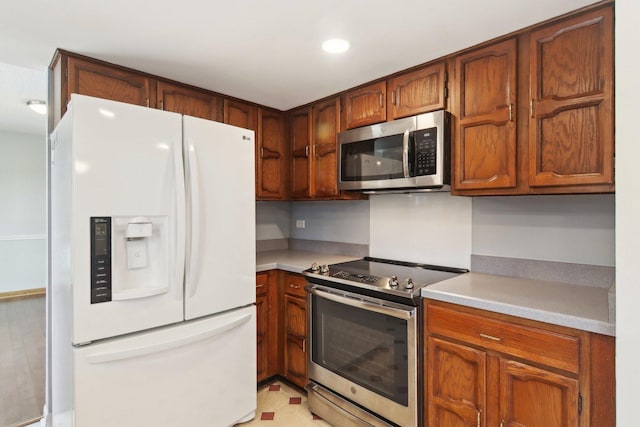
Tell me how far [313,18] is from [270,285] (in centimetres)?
176

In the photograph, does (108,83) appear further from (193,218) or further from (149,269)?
(149,269)

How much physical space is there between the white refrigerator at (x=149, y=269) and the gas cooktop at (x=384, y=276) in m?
0.49

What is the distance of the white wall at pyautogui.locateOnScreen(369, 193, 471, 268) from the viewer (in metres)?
2.21

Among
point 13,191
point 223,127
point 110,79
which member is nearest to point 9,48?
point 110,79

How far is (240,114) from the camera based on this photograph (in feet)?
8.91

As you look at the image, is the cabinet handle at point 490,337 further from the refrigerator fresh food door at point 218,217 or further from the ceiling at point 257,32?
the ceiling at point 257,32

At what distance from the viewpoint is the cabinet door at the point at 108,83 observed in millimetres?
1894

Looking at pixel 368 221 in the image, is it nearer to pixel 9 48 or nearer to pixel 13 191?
pixel 9 48

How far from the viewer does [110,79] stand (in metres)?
2.03

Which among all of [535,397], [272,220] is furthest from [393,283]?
[272,220]

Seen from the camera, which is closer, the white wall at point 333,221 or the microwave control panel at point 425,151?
the microwave control panel at point 425,151

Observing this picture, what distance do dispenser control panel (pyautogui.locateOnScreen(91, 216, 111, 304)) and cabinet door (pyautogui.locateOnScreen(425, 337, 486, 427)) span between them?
1.55 metres

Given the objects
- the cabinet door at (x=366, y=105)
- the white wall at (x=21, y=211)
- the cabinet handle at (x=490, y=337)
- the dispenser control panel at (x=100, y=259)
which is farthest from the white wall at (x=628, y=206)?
the white wall at (x=21, y=211)

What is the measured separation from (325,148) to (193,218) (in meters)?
1.31
